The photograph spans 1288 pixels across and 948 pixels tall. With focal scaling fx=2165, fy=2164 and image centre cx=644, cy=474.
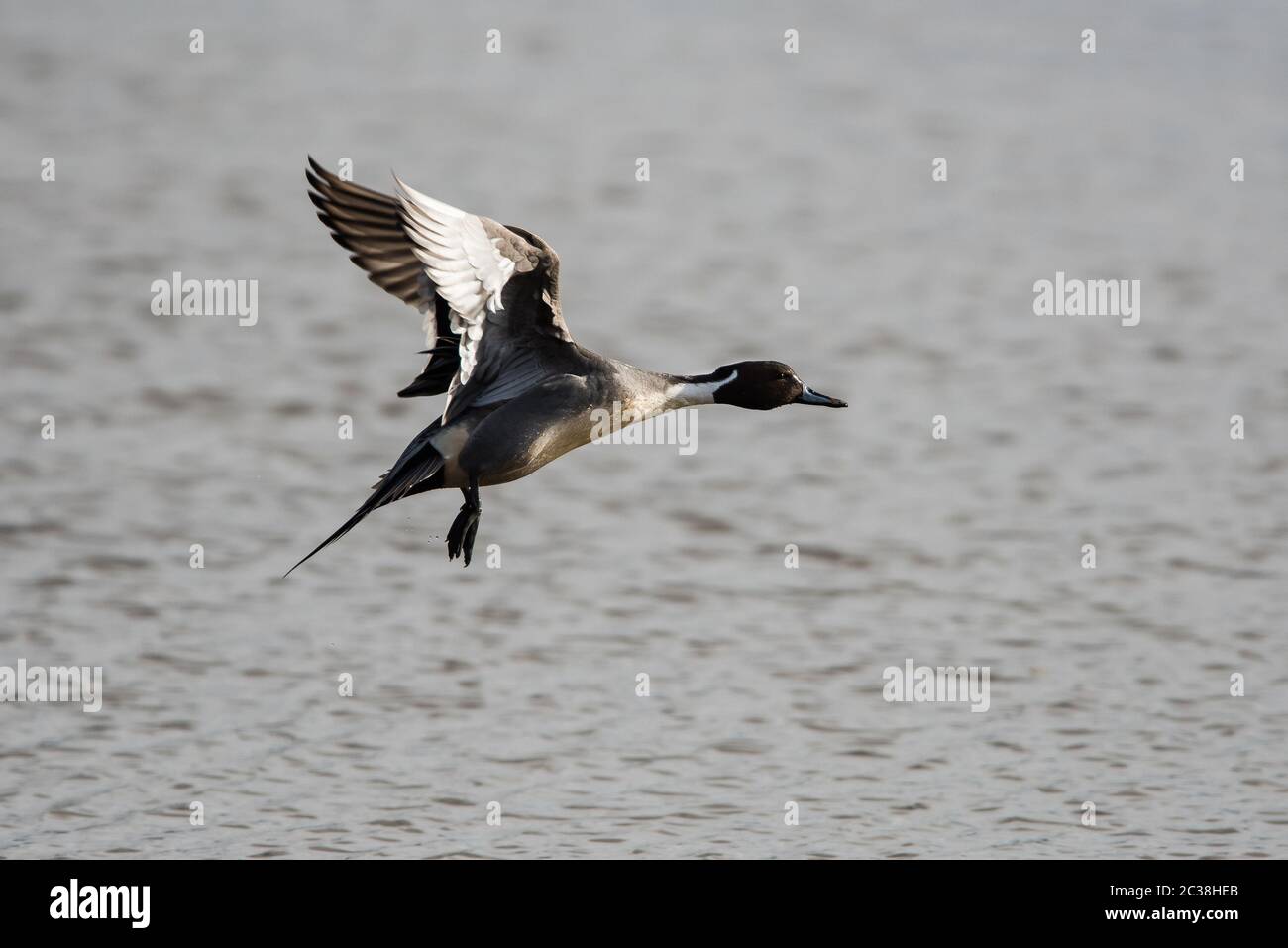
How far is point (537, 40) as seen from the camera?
24.1 m

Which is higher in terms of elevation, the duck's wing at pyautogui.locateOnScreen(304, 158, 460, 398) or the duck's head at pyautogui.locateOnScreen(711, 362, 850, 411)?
the duck's wing at pyautogui.locateOnScreen(304, 158, 460, 398)

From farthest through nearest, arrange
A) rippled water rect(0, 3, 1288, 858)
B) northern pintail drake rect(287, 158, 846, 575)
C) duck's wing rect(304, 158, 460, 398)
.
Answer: rippled water rect(0, 3, 1288, 858) → duck's wing rect(304, 158, 460, 398) → northern pintail drake rect(287, 158, 846, 575)

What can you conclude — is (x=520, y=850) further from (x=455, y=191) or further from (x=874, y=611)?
(x=455, y=191)

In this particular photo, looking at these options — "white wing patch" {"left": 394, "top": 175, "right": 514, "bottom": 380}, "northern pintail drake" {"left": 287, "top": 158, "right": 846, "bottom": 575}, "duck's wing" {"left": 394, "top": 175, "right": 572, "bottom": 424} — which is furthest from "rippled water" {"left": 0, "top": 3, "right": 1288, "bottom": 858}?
"white wing patch" {"left": 394, "top": 175, "right": 514, "bottom": 380}

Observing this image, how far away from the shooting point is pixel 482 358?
375 inches

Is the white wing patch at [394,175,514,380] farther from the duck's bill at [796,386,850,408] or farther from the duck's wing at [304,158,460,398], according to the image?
the duck's bill at [796,386,850,408]

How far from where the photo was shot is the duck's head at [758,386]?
10.5 m

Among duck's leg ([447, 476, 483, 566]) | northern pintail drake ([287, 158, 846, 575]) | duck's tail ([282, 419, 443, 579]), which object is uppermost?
northern pintail drake ([287, 158, 846, 575])

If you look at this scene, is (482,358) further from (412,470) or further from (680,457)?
(680,457)

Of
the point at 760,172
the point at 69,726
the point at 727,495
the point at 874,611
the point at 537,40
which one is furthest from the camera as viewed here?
the point at 537,40

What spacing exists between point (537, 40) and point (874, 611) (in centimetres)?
1280

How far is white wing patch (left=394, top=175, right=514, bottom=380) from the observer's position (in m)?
8.84

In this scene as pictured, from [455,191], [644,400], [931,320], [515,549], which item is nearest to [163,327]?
[455,191]

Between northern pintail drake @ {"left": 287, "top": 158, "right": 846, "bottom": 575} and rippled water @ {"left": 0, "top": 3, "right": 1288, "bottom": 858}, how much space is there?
1875 mm
